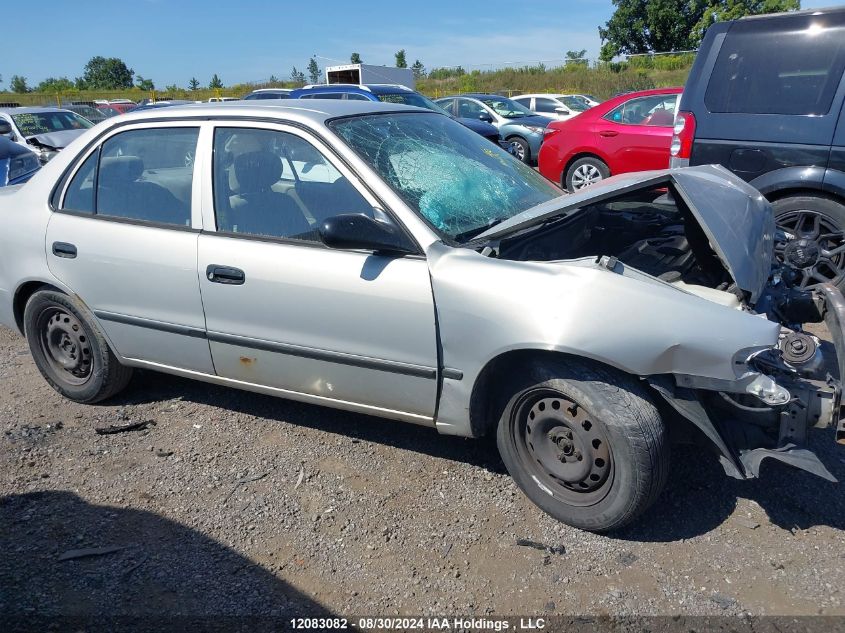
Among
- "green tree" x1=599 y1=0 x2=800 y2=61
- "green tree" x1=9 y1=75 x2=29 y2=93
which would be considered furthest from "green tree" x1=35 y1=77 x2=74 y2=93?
"green tree" x1=599 y1=0 x2=800 y2=61

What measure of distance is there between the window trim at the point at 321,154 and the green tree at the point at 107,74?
82099 millimetres

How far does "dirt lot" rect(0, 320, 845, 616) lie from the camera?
259 centimetres

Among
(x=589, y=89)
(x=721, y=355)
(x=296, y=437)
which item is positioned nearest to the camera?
(x=721, y=355)

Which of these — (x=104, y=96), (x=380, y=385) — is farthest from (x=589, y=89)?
(x=380, y=385)

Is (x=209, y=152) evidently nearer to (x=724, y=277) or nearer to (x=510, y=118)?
(x=724, y=277)

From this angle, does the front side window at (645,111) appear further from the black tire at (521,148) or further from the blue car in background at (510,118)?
the black tire at (521,148)

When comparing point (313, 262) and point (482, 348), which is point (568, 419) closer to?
point (482, 348)

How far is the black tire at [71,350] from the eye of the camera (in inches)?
157

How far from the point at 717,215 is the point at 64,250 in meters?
3.35

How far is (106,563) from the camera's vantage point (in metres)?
2.86

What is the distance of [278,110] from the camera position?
3469 millimetres

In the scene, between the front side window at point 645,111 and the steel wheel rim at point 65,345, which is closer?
the steel wheel rim at point 65,345

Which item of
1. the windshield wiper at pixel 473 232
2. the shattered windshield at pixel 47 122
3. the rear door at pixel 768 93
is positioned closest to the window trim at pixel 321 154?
the windshield wiper at pixel 473 232

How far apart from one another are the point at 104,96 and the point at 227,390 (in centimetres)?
4796
